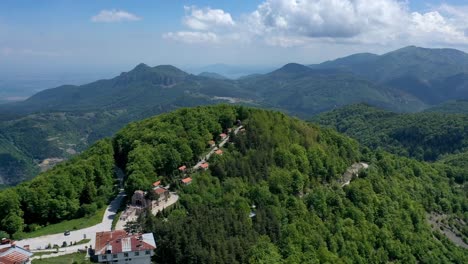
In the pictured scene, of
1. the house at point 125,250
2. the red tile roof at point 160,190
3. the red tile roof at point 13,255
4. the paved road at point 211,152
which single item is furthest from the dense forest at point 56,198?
the house at point 125,250

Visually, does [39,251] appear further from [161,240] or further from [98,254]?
[161,240]

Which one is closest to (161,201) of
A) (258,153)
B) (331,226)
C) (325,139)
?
(258,153)

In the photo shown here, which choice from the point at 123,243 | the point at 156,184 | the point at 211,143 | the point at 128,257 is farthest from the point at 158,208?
the point at 211,143

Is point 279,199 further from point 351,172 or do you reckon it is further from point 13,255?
point 13,255

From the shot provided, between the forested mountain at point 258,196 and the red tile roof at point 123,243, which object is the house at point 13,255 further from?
the forested mountain at point 258,196

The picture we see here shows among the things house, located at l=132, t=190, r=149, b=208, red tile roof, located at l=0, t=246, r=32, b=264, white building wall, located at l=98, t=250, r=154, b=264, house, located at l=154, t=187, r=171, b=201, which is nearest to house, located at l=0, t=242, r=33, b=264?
red tile roof, located at l=0, t=246, r=32, b=264
